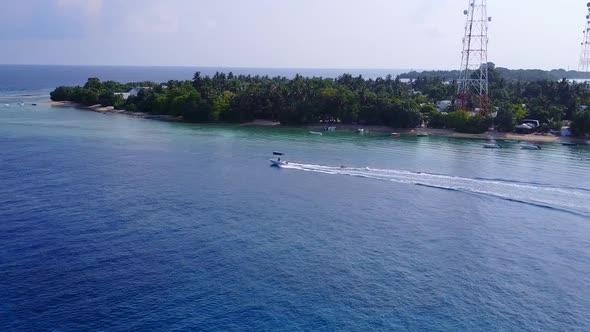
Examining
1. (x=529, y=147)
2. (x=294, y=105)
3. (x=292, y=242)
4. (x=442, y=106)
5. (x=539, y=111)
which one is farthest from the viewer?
(x=442, y=106)

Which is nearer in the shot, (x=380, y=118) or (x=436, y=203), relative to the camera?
(x=436, y=203)

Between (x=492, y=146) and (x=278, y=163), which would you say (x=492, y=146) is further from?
(x=278, y=163)

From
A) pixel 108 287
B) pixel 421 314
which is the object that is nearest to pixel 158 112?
pixel 108 287

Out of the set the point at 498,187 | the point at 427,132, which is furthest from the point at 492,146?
the point at 498,187

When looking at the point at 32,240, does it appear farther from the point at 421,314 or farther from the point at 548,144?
the point at 548,144

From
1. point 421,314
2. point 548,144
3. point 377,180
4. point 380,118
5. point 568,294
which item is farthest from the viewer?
point 380,118

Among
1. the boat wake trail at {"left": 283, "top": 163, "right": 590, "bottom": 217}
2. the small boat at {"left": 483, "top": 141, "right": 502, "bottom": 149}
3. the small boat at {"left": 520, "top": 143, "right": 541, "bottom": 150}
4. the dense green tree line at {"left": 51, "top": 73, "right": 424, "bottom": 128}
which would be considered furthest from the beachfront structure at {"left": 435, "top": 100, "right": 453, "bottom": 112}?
the boat wake trail at {"left": 283, "top": 163, "right": 590, "bottom": 217}

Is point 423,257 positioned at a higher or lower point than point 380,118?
lower
